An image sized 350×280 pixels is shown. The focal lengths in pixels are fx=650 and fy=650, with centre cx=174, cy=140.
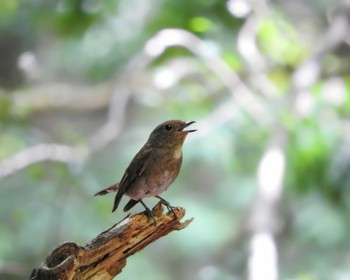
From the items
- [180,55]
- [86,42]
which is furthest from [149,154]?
[86,42]

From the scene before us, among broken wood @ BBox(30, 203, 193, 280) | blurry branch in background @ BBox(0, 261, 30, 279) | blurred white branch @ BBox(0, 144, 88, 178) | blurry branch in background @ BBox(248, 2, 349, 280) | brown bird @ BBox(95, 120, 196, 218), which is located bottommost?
broken wood @ BBox(30, 203, 193, 280)

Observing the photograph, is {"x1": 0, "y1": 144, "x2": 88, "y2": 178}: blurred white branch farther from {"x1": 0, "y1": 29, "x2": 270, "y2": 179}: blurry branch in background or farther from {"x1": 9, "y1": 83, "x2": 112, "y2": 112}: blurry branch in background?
{"x1": 9, "y1": 83, "x2": 112, "y2": 112}: blurry branch in background

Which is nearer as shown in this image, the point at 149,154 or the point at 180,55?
the point at 149,154

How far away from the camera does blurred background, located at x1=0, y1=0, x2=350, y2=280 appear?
315cm

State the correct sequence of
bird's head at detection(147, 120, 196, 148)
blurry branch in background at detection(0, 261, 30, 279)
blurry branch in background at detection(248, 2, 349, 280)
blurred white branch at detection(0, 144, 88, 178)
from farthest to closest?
blurred white branch at detection(0, 144, 88, 178), blurry branch in background at detection(0, 261, 30, 279), blurry branch in background at detection(248, 2, 349, 280), bird's head at detection(147, 120, 196, 148)

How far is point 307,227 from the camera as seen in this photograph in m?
3.43

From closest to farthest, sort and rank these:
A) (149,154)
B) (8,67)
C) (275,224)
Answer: (149,154) → (275,224) → (8,67)

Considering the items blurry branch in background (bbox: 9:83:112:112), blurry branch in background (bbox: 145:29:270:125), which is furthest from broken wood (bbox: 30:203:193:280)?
blurry branch in background (bbox: 9:83:112:112)

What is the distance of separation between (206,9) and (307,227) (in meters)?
1.25

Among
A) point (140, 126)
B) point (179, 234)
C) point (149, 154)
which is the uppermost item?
point (140, 126)

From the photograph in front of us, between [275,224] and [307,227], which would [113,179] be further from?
[307,227]

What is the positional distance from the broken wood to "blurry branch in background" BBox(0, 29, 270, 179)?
177cm

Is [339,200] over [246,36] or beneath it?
beneath

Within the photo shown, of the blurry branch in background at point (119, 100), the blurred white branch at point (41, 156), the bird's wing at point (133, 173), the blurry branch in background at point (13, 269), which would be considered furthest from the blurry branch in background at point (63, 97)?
the bird's wing at point (133, 173)
